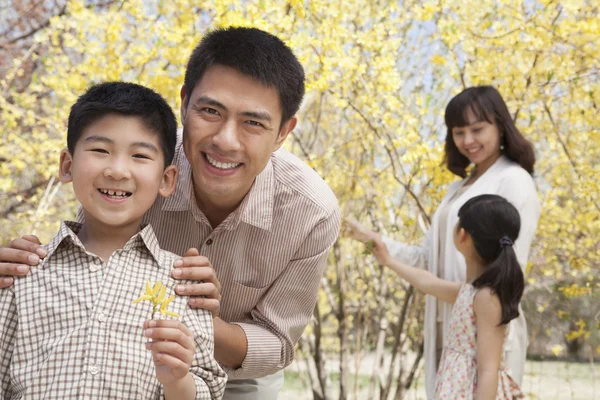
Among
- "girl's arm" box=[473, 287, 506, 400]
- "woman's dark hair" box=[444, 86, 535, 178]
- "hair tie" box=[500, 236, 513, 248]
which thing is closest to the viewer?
"girl's arm" box=[473, 287, 506, 400]

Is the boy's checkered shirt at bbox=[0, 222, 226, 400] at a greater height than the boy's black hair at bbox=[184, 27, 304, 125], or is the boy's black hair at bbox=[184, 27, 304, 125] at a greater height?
the boy's black hair at bbox=[184, 27, 304, 125]

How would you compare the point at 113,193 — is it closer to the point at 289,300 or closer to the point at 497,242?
the point at 289,300

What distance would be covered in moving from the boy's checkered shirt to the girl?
1.55m

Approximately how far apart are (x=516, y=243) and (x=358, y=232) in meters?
0.79

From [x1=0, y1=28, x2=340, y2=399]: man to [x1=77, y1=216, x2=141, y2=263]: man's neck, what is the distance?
119 mm

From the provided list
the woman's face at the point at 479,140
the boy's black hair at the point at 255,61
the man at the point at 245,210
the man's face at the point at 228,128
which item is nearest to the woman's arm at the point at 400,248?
the woman's face at the point at 479,140

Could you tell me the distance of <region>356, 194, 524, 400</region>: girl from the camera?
3.00 meters

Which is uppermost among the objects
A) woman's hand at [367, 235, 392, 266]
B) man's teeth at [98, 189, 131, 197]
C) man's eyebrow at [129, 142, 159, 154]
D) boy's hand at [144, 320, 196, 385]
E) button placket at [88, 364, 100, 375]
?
woman's hand at [367, 235, 392, 266]

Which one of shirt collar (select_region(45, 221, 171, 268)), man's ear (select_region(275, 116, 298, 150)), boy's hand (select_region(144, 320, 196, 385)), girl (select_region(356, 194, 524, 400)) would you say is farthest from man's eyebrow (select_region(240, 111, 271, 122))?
girl (select_region(356, 194, 524, 400))

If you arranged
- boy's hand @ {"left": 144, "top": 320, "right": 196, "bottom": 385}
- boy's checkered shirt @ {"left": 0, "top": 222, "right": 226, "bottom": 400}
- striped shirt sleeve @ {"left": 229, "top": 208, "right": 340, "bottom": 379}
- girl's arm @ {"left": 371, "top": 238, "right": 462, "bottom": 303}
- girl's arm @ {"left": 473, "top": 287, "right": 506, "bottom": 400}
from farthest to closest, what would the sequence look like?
girl's arm @ {"left": 371, "top": 238, "right": 462, "bottom": 303} < girl's arm @ {"left": 473, "top": 287, "right": 506, "bottom": 400} < striped shirt sleeve @ {"left": 229, "top": 208, "right": 340, "bottom": 379} < boy's checkered shirt @ {"left": 0, "top": 222, "right": 226, "bottom": 400} < boy's hand @ {"left": 144, "top": 320, "right": 196, "bottom": 385}

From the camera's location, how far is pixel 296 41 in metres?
3.80

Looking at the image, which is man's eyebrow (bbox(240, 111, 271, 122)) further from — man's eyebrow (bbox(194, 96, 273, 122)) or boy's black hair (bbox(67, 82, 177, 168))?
boy's black hair (bbox(67, 82, 177, 168))

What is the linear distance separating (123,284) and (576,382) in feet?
24.6

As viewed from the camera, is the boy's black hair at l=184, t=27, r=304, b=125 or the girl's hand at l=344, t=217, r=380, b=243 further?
the girl's hand at l=344, t=217, r=380, b=243
